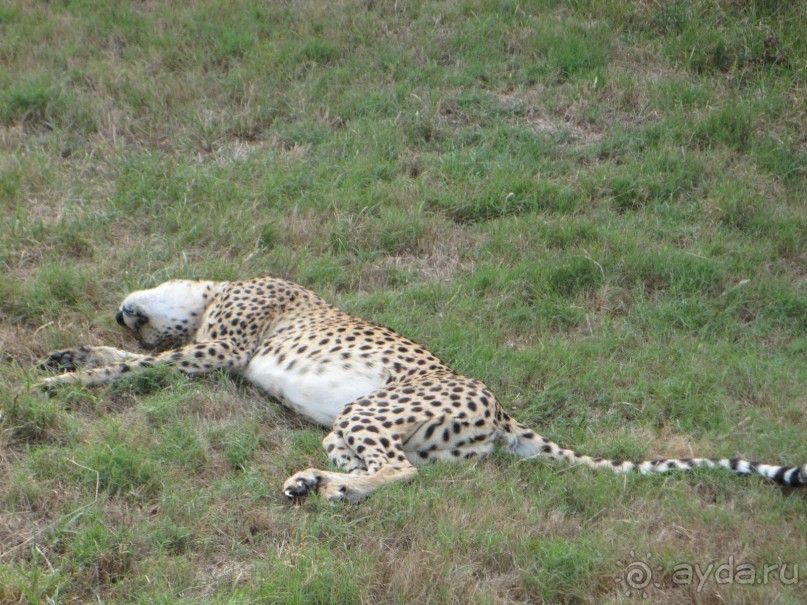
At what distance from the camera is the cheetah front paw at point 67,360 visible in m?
5.96

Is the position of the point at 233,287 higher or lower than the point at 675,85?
lower

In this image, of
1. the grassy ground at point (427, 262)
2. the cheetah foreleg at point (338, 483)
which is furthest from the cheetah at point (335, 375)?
the grassy ground at point (427, 262)

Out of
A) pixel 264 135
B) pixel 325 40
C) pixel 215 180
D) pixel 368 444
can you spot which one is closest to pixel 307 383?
pixel 368 444

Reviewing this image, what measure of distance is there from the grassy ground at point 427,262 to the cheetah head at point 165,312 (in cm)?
21

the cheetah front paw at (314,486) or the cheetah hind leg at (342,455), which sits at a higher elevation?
the cheetah front paw at (314,486)

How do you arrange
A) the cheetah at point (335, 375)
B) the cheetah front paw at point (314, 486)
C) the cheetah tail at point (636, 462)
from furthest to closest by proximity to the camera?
the cheetah at point (335, 375), the cheetah tail at point (636, 462), the cheetah front paw at point (314, 486)

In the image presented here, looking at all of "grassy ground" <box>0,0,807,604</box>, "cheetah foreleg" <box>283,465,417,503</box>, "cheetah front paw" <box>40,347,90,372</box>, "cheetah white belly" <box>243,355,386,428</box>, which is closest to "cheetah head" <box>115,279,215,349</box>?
"grassy ground" <box>0,0,807,604</box>

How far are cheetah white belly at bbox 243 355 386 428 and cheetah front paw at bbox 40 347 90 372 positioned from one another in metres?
1.08

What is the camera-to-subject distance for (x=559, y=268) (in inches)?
279

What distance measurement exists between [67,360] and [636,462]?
3.14 m

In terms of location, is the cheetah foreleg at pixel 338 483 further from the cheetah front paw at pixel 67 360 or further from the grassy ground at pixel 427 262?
the cheetah front paw at pixel 67 360

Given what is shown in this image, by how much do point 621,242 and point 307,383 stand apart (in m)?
2.68

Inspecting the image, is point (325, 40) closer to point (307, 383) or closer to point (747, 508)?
point (307, 383)

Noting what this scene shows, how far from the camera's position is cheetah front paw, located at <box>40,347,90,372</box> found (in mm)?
5957
